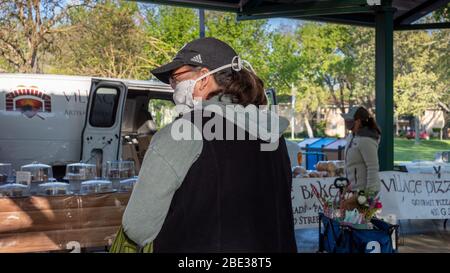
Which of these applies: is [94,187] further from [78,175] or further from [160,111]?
[160,111]

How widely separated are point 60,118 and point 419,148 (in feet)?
95.0

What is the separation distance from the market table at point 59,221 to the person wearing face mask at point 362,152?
2903mm

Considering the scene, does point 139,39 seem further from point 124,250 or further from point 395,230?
point 124,250

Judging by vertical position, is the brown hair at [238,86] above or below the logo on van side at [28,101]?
below

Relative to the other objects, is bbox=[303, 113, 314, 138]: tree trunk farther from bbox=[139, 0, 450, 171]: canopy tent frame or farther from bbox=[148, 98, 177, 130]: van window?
bbox=[139, 0, 450, 171]: canopy tent frame

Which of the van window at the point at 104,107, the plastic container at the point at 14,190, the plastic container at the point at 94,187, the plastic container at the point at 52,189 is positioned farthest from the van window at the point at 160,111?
the plastic container at the point at 14,190

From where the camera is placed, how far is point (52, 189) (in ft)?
14.9

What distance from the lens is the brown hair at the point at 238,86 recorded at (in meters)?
1.90

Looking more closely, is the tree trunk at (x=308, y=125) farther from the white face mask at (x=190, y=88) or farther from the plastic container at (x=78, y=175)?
the white face mask at (x=190, y=88)

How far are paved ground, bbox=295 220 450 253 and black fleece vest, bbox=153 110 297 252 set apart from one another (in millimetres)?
5367

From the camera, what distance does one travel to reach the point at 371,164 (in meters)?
6.02

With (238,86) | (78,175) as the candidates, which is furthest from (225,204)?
(78,175)
